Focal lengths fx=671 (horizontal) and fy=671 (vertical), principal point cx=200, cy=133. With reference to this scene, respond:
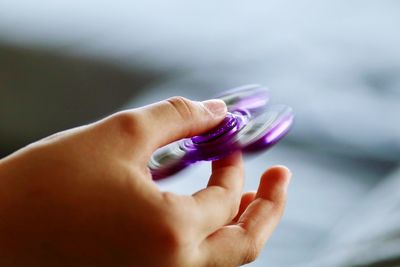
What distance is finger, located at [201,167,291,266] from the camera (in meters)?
0.51

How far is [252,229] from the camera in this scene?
21.1 inches

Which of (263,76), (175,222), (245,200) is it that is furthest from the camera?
(263,76)

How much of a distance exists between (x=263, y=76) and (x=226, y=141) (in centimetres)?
57

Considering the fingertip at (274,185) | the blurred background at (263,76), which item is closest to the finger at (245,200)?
the fingertip at (274,185)

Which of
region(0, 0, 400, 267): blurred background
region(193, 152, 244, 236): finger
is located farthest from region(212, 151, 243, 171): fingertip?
region(0, 0, 400, 267): blurred background

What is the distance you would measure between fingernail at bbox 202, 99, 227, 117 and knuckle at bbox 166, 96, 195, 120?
3cm

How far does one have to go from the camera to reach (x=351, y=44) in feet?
3.65

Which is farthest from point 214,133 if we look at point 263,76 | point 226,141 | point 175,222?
point 263,76

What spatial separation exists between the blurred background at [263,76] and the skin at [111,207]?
381 mm

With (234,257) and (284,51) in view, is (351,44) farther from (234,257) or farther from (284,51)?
(234,257)

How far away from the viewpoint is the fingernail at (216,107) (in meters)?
0.57

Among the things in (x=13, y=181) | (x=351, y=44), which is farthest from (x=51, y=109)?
(x=13, y=181)

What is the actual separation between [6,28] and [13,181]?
2.95 feet

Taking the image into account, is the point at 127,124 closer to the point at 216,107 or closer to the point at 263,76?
the point at 216,107
